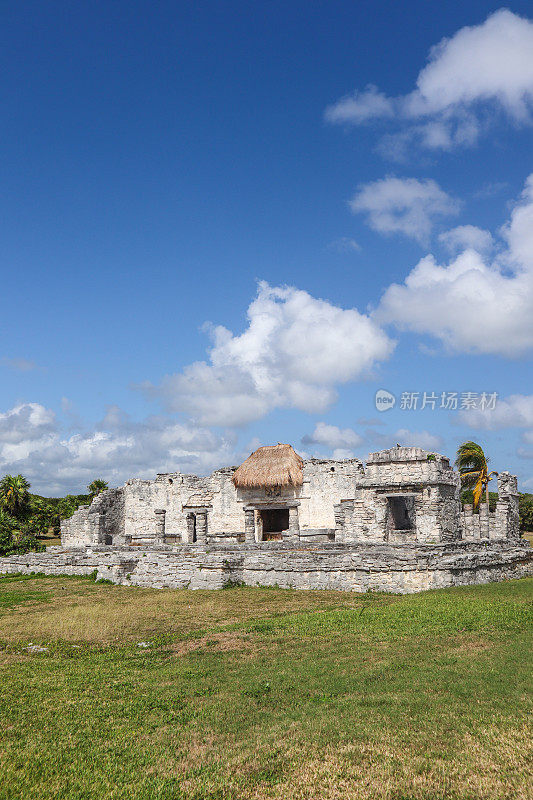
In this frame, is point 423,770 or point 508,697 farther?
point 508,697

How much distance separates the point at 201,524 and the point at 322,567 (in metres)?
15.1

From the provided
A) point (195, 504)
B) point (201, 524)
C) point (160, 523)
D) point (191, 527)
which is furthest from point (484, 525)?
point (160, 523)

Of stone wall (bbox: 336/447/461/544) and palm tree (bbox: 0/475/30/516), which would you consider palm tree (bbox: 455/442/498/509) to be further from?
palm tree (bbox: 0/475/30/516)

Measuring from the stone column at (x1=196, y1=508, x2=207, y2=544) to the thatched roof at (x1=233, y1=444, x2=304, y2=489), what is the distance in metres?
2.30

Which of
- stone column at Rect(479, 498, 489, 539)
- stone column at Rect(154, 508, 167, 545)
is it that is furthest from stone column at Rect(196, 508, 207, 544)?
stone column at Rect(479, 498, 489, 539)

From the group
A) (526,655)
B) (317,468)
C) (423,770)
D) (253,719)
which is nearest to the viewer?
(423,770)

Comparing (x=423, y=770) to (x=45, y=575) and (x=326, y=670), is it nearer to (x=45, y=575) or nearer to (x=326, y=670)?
(x=326, y=670)

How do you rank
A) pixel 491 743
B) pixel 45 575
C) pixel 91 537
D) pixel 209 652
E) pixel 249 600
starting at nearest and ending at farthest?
pixel 491 743, pixel 209 652, pixel 249 600, pixel 45 575, pixel 91 537

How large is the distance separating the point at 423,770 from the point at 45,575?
17.1m

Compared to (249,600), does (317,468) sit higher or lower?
higher

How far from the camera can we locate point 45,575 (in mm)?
18547

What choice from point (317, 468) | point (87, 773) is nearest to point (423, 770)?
point (87, 773)

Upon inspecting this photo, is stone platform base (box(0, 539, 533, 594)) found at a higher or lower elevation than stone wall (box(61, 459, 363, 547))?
lower

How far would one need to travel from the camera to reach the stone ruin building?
13.2m
